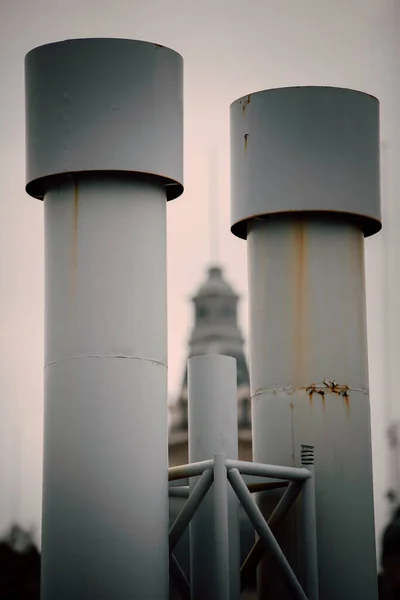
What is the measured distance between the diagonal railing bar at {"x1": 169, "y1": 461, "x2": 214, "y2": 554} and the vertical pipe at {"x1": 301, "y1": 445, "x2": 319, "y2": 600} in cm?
203

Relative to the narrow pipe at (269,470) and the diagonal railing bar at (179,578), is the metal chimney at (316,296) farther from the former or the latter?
the diagonal railing bar at (179,578)

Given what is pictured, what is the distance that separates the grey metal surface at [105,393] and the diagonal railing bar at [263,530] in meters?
1.08

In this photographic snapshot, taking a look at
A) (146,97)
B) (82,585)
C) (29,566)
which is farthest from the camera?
(29,566)

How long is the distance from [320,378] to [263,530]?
310 centimetres

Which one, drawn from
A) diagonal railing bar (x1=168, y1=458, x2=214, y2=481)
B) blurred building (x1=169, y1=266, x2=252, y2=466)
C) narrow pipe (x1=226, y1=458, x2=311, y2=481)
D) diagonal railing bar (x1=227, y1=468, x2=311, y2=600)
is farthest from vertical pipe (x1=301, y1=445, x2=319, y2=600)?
blurred building (x1=169, y1=266, x2=252, y2=466)

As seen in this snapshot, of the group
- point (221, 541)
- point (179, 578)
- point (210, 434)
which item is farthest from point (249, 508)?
A: point (179, 578)

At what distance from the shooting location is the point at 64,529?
25875 mm

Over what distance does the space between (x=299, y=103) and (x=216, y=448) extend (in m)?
6.21

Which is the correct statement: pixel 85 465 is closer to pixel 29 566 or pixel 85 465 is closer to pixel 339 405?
pixel 339 405

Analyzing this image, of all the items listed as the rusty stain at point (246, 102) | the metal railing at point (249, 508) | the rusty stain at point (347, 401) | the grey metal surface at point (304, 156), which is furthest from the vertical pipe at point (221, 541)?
the rusty stain at point (246, 102)

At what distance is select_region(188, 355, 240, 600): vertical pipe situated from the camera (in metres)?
27.4

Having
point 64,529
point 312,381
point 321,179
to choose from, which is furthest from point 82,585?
point 321,179

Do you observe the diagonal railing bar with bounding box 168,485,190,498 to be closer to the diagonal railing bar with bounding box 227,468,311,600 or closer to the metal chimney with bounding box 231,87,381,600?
the diagonal railing bar with bounding box 227,468,311,600

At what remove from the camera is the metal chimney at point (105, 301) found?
25859 millimetres
